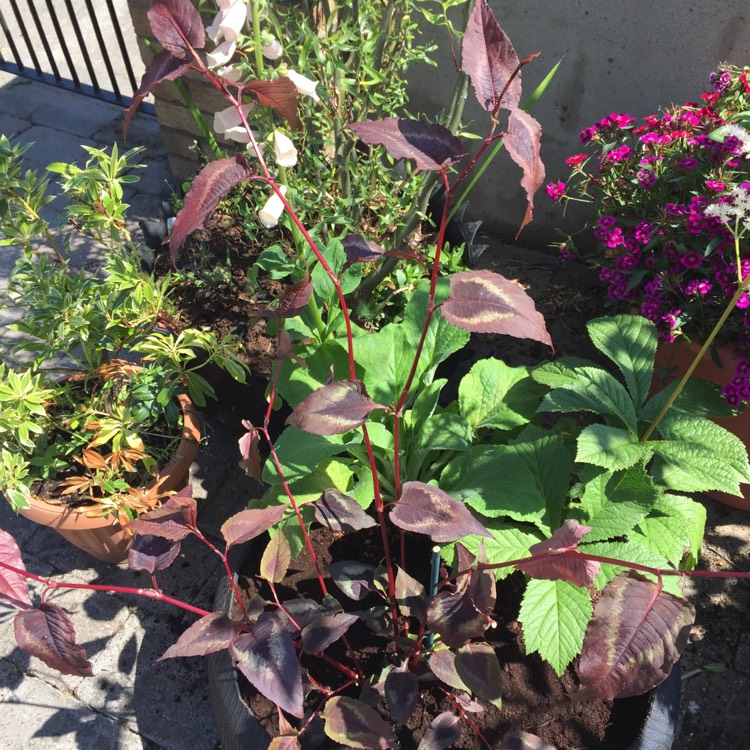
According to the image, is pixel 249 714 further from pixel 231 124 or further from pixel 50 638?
pixel 231 124

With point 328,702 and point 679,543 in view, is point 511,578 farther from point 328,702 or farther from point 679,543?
point 328,702

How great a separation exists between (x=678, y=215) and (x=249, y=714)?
66.0 inches

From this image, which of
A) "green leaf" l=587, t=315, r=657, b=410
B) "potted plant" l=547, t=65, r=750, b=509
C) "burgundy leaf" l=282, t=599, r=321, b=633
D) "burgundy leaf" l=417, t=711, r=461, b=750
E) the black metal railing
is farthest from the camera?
the black metal railing

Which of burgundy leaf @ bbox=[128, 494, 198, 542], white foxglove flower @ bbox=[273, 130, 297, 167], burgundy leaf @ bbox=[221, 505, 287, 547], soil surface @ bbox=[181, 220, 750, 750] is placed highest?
white foxglove flower @ bbox=[273, 130, 297, 167]

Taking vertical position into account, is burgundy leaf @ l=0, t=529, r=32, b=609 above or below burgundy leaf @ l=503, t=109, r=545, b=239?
below

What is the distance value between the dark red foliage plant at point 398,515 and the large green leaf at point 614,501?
0.05ft

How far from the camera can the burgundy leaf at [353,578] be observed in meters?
1.41

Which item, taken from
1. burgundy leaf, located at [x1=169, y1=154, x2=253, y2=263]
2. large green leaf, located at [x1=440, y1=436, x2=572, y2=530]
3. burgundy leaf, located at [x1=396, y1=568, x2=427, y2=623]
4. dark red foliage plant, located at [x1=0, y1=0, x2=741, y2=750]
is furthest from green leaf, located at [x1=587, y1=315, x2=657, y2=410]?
burgundy leaf, located at [x1=169, y1=154, x2=253, y2=263]

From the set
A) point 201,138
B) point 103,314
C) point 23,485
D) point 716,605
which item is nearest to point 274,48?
point 103,314

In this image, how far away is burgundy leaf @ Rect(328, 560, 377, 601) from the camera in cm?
141

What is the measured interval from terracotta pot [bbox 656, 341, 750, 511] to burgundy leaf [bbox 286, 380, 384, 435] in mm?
1297

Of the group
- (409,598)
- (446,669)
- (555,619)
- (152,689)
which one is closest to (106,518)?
(152,689)

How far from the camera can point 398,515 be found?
1119 mm

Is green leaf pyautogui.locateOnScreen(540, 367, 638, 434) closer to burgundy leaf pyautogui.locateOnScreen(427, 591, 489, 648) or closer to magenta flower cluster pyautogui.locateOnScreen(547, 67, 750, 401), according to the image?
magenta flower cluster pyautogui.locateOnScreen(547, 67, 750, 401)
